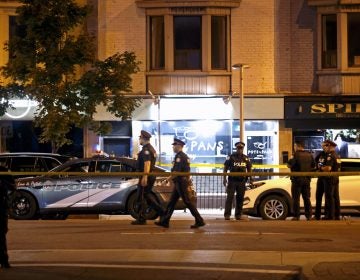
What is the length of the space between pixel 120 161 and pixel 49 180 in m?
1.64

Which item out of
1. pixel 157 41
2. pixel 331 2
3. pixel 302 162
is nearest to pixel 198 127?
pixel 157 41

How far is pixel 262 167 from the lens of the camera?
74.1 feet

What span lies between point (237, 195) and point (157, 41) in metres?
9.68

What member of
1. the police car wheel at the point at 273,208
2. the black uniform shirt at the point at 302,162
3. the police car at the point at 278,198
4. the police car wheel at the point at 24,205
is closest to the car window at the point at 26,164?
the police car wheel at the point at 24,205

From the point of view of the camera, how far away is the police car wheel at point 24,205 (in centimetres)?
1692

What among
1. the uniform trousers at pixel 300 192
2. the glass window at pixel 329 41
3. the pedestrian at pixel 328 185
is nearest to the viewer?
the pedestrian at pixel 328 185

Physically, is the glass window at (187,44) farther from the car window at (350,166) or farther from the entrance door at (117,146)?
the car window at (350,166)

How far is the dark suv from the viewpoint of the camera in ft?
60.2

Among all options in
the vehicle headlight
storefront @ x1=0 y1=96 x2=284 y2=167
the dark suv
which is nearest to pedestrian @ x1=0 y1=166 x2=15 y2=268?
the vehicle headlight

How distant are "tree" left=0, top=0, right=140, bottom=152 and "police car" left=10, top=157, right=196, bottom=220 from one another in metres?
2.67

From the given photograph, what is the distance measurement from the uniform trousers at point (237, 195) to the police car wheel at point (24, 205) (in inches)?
170

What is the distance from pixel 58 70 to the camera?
19516mm

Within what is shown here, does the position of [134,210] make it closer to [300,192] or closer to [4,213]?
[300,192]

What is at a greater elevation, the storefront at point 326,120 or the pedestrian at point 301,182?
the storefront at point 326,120
